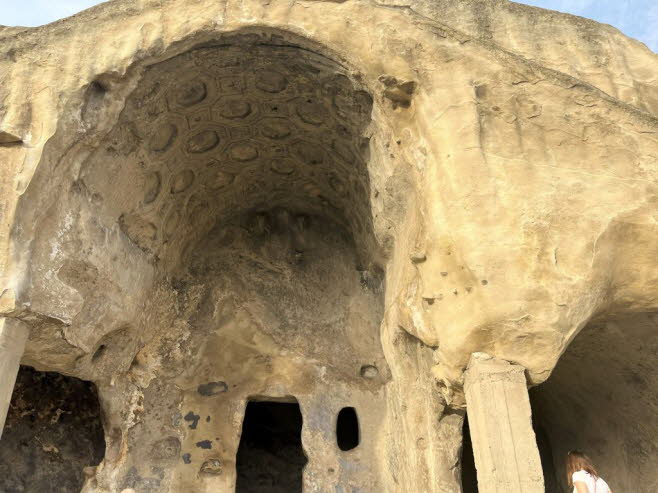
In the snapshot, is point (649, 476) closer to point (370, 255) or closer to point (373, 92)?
point (370, 255)

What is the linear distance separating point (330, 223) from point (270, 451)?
308 cm

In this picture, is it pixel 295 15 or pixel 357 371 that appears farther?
pixel 357 371

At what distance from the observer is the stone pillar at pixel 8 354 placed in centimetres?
373

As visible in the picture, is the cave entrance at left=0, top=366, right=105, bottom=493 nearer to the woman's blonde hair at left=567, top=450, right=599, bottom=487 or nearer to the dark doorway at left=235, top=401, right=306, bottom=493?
the dark doorway at left=235, top=401, right=306, bottom=493

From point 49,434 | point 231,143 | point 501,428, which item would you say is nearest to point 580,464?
point 501,428

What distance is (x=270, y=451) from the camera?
761 cm

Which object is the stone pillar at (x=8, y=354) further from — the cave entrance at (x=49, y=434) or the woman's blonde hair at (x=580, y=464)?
the woman's blonde hair at (x=580, y=464)

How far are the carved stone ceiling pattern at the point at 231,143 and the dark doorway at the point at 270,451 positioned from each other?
9.32 ft

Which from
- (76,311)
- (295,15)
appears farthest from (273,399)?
(295,15)

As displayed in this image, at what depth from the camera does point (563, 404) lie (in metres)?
5.79

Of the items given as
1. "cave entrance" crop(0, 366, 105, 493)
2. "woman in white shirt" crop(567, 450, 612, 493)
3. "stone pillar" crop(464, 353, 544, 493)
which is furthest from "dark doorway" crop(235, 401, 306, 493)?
"woman in white shirt" crop(567, 450, 612, 493)

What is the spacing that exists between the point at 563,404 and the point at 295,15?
419cm

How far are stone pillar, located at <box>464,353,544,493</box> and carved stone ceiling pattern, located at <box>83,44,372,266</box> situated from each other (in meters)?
2.16

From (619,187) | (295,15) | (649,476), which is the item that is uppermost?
(295,15)
